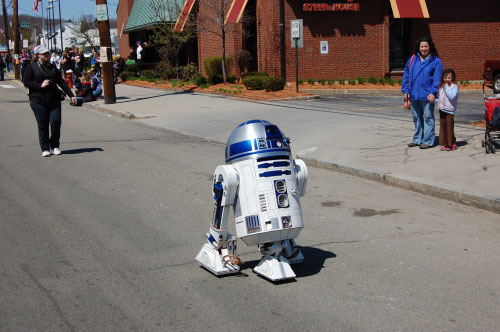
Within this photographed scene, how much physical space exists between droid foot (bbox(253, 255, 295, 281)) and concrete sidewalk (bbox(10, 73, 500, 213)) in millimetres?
3447

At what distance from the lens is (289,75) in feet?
85.5

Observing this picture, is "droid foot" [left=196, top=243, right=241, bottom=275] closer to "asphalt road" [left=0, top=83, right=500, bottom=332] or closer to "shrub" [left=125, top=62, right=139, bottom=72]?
"asphalt road" [left=0, top=83, right=500, bottom=332]

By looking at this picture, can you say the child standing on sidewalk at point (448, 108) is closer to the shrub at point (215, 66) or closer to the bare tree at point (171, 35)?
the shrub at point (215, 66)

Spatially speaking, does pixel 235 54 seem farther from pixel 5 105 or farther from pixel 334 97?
pixel 5 105

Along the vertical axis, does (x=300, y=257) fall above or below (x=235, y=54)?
below

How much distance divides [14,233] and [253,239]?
3012 millimetres

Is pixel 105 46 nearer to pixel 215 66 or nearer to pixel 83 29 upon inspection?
pixel 215 66

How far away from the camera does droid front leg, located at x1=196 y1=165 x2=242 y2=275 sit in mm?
4738

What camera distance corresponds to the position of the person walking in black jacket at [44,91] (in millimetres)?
10789

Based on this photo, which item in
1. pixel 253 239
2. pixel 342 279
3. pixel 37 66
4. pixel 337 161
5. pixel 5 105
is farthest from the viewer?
pixel 5 105

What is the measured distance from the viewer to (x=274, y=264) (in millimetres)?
4891

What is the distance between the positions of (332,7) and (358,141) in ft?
50.5

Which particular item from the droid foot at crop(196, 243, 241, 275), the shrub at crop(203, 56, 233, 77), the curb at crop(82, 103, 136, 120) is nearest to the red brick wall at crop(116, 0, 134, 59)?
the shrub at crop(203, 56, 233, 77)

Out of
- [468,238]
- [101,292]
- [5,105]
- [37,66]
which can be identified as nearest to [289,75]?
[5,105]
